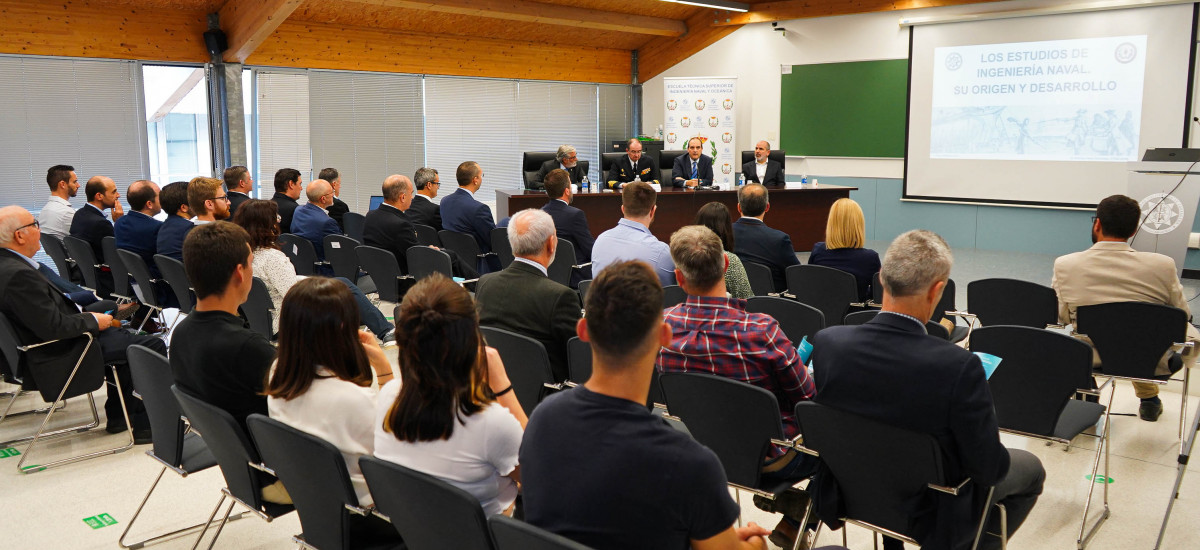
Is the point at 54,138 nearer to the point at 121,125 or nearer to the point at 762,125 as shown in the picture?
the point at 121,125

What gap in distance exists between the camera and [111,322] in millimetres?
4211

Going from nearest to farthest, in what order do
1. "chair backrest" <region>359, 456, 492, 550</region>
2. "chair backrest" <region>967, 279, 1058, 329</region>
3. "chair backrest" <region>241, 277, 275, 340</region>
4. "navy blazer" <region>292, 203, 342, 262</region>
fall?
"chair backrest" <region>359, 456, 492, 550</region>, "chair backrest" <region>967, 279, 1058, 329</region>, "chair backrest" <region>241, 277, 275, 340</region>, "navy blazer" <region>292, 203, 342, 262</region>

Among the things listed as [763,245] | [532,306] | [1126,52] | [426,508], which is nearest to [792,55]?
[1126,52]

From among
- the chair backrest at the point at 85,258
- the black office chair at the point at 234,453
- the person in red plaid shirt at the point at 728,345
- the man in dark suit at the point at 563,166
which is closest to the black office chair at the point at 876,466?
the person in red plaid shirt at the point at 728,345

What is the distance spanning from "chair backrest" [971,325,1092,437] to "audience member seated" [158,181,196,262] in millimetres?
4821

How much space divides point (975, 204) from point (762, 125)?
11.0 ft

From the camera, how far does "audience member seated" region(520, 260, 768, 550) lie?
4.98 feet

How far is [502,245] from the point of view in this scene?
262 inches

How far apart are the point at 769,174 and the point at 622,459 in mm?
9150

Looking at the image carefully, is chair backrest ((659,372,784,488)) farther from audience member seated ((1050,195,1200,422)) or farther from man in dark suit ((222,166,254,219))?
man in dark suit ((222,166,254,219))

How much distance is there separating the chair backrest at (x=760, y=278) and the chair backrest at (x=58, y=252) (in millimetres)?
5266

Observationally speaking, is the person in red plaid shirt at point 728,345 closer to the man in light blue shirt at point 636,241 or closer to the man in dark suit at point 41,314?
the man in light blue shirt at point 636,241

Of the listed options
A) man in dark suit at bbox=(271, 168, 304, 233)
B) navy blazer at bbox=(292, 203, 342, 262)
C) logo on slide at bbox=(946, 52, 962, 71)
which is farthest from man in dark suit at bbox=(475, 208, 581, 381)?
logo on slide at bbox=(946, 52, 962, 71)

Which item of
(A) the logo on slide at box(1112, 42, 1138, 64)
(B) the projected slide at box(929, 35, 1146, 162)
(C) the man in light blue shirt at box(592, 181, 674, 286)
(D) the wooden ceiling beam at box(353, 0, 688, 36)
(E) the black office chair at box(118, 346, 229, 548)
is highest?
(D) the wooden ceiling beam at box(353, 0, 688, 36)
